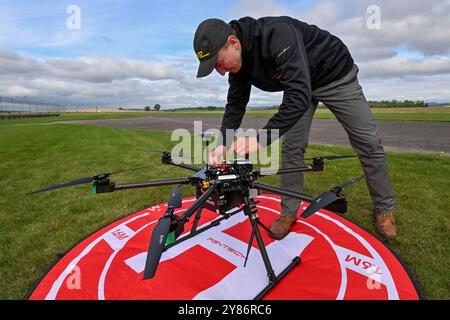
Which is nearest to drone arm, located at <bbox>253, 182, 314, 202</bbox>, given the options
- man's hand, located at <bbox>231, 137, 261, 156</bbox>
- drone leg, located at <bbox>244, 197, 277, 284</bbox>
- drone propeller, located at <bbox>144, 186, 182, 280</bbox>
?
drone leg, located at <bbox>244, 197, 277, 284</bbox>

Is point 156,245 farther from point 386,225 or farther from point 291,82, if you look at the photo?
point 386,225

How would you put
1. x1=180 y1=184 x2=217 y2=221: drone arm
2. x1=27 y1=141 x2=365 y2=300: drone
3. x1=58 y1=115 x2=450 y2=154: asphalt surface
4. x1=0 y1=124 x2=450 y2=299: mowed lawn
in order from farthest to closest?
1. x1=58 y1=115 x2=450 y2=154: asphalt surface
2. x1=0 y1=124 x2=450 y2=299: mowed lawn
3. x1=27 y1=141 x2=365 y2=300: drone
4. x1=180 y1=184 x2=217 y2=221: drone arm

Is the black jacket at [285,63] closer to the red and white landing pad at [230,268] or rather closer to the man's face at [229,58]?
the man's face at [229,58]

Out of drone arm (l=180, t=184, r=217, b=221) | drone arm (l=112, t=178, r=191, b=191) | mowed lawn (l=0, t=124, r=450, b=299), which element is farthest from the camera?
mowed lawn (l=0, t=124, r=450, b=299)

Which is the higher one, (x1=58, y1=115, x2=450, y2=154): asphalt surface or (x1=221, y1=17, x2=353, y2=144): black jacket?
(x1=221, y1=17, x2=353, y2=144): black jacket

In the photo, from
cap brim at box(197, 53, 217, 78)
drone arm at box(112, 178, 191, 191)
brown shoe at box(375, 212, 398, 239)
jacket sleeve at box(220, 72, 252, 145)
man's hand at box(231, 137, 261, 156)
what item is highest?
cap brim at box(197, 53, 217, 78)

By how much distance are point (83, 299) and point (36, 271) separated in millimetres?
1054

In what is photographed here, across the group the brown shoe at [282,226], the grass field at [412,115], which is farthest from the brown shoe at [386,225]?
the grass field at [412,115]

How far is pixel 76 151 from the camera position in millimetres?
11625

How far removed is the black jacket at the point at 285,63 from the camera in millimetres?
2426

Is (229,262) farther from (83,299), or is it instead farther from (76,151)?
(76,151)

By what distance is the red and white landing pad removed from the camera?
2539mm

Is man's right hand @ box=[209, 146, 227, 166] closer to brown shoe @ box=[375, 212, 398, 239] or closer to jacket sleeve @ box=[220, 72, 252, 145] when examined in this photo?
jacket sleeve @ box=[220, 72, 252, 145]
